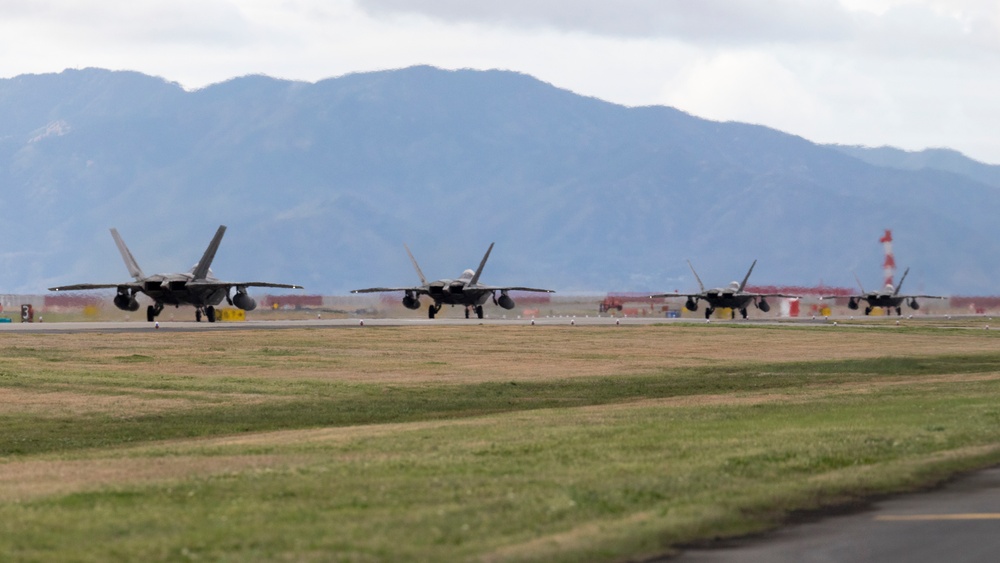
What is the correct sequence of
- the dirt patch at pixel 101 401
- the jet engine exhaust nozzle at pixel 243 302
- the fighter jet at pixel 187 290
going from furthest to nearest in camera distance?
the jet engine exhaust nozzle at pixel 243 302 → the fighter jet at pixel 187 290 → the dirt patch at pixel 101 401

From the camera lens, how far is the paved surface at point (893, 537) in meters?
11.6

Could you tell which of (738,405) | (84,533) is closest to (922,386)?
(738,405)

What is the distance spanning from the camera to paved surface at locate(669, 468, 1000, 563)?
11.6m

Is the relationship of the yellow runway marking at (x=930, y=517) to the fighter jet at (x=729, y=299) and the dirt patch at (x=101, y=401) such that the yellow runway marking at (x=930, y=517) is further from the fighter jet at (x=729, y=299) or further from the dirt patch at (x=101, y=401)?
the fighter jet at (x=729, y=299)

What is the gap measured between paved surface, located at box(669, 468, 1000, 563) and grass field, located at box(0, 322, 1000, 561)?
55 centimetres

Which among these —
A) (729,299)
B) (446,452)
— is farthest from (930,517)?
(729,299)

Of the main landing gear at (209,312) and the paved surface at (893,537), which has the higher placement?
the main landing gear at (209,312)

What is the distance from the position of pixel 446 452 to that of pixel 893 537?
305 inches

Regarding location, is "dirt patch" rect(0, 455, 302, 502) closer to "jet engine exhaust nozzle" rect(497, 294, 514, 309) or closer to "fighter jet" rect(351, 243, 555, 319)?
"fighter jet" rect(351, 243, 555, 319)

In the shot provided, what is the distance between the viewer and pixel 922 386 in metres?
34.5

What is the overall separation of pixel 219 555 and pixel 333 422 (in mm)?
15318

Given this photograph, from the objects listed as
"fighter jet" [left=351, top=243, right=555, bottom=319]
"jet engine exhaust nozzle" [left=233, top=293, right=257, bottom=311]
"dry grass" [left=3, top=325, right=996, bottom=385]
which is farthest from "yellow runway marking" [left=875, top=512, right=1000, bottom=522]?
"fighter jet" [left=351, top=243, right=555, bottom=319]

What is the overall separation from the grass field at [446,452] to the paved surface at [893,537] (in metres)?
0.55

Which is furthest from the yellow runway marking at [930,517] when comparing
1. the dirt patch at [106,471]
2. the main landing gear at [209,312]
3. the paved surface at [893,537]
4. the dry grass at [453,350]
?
the main landing gear at [209,312]
